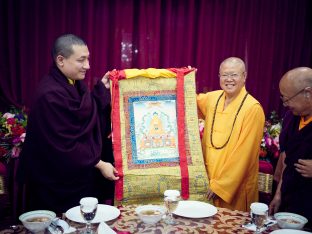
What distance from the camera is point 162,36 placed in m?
4.68

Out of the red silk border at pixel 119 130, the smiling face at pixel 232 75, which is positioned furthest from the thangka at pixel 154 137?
the smiling face at pixel 232 75

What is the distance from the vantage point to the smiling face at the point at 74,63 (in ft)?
8.45

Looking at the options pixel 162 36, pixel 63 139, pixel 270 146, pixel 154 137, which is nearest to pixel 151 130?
pixel 154 137

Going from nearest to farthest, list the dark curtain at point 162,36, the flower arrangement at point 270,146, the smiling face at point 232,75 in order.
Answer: the smiling face at point 232,75, the flower arrangement at point 270,146, the dark curtain at point 162,36

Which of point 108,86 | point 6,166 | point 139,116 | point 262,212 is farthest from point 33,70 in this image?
point 262,212

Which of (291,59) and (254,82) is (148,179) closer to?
(254,82)

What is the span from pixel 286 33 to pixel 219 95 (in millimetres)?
2666

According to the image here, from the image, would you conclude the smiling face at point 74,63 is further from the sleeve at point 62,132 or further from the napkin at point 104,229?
the napkin at point 104,229

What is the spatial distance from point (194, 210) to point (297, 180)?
854 millimetres

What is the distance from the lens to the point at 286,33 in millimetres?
5215

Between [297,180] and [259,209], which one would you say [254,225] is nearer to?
[259,209]

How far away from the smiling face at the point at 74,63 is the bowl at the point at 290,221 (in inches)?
63.0

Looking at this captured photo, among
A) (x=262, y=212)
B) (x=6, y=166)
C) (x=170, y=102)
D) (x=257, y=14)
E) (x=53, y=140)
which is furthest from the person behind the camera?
(x=257, y=14)

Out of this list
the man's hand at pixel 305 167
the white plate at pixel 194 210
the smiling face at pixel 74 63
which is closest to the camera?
the white plate at pixel 194 210
